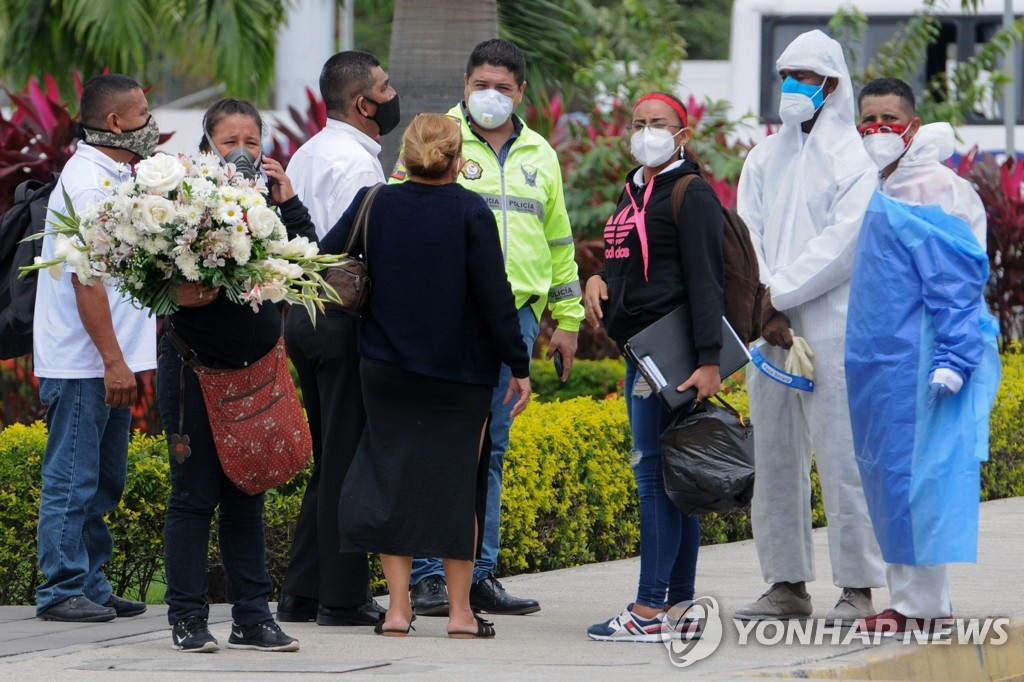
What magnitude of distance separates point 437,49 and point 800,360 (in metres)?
4.17

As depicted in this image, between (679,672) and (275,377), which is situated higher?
(275,377)

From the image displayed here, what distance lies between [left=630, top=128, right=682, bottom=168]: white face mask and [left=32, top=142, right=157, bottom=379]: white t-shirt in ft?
6.22

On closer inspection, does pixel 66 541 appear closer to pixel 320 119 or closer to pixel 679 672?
pixel 679 672

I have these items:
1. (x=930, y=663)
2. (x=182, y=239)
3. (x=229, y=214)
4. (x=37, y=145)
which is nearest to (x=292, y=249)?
(x=229, y=214)

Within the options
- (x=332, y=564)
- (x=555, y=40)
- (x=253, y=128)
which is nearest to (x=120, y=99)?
(x=253, y=128)

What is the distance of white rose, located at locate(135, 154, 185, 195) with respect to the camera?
4.98 meters

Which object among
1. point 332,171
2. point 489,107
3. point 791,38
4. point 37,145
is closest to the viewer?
point 332,171

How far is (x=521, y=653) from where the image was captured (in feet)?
17.5

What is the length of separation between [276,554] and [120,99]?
199cm

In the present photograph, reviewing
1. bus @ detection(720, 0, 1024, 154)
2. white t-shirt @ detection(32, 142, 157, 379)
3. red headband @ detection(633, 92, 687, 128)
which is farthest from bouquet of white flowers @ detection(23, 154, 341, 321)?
bus @ detection(720, 0, 1024, 154)

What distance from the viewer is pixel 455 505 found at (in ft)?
18.3

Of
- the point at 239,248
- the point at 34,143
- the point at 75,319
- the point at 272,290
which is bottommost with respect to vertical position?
the point at 75,319

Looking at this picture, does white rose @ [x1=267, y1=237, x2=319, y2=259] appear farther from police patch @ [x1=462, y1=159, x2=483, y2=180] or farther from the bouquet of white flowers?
police patch @ [x1=462, y1=159, x2=483, y2=180]

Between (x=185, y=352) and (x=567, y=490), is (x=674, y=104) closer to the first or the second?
(x=185, y=352)
